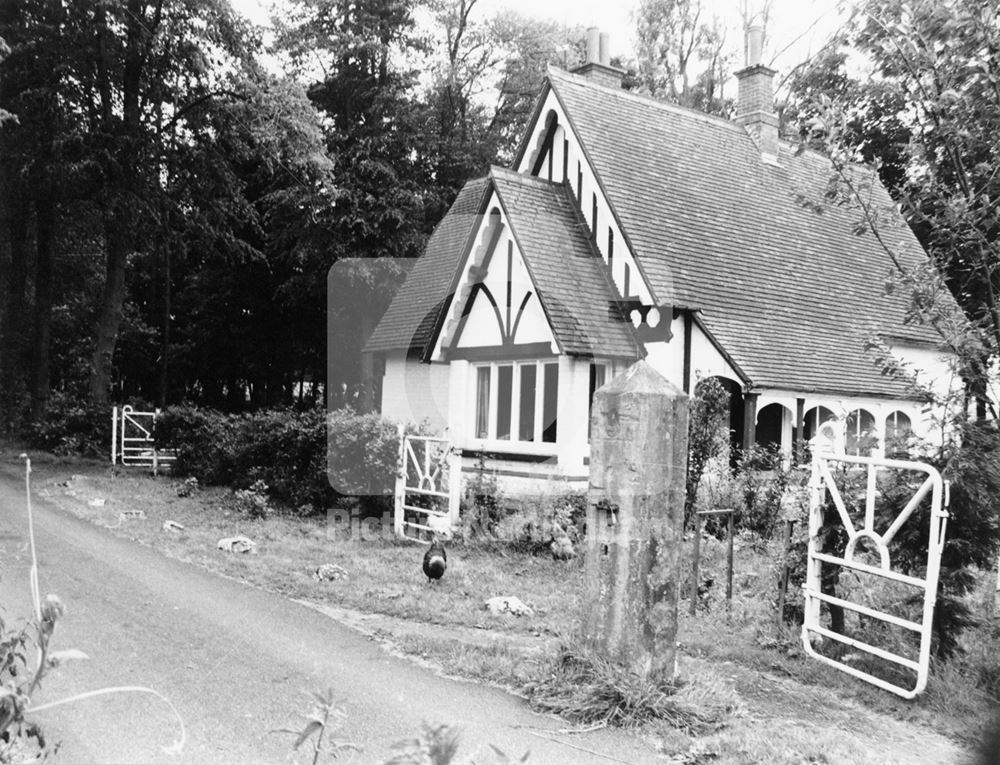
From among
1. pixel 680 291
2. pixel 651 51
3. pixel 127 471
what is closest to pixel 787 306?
pixel 680 291

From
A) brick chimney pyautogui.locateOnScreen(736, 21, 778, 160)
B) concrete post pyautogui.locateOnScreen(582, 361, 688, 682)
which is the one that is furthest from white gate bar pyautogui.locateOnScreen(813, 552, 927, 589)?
brick chimney pyautogui.locateOnScreen(736, 21, 778, 160)

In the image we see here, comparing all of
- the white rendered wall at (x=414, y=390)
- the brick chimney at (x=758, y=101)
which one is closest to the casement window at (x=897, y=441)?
the white rendered wall at (x=414, y=390)

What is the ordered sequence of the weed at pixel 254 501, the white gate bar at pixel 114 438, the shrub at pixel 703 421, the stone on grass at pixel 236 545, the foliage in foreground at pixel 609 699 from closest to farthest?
the foliage in foreground at pixel 609 699
the shrub at pixel 703 421
the stone on grass at pixel 236 545
the weed at pixel 254 501
the white gate bar at pixel 114 438

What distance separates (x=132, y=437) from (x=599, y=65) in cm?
1453

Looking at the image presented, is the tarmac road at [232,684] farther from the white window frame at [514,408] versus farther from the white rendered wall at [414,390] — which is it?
the white rendered wall at [414,390]

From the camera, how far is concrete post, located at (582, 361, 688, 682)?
17.9 ft

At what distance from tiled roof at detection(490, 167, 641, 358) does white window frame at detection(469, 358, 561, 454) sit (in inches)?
35.2

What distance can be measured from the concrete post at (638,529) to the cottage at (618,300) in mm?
9533

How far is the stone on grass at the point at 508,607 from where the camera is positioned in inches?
319

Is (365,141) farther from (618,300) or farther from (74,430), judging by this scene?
(618,300)

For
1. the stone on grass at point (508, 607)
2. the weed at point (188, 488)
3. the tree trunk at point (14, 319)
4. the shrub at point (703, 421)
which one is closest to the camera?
the stone on grass at point (508, 607)

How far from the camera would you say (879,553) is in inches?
261

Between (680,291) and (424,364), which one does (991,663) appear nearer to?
(680,291)

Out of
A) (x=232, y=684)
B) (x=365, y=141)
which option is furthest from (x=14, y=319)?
(x=232, y=684)
